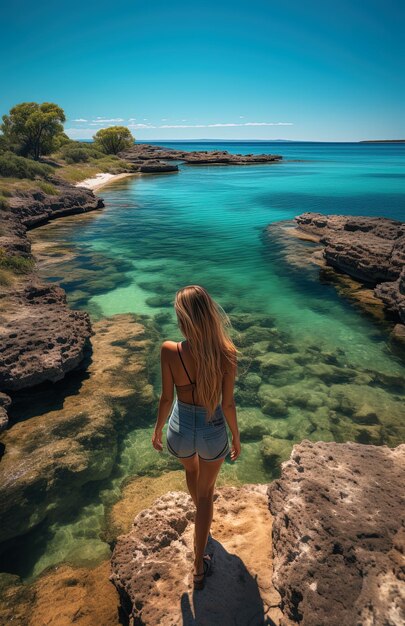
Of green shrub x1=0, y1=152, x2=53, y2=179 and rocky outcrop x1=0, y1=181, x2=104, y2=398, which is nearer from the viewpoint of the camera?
rocky outcrop x1=0, y1=181, x2=104, y2=398

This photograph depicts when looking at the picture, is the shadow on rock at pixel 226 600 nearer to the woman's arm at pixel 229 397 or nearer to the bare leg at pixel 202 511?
the bare leg at pixel 202 511

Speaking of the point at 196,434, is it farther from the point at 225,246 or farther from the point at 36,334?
the point at 225,246

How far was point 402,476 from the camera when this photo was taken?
4.17m

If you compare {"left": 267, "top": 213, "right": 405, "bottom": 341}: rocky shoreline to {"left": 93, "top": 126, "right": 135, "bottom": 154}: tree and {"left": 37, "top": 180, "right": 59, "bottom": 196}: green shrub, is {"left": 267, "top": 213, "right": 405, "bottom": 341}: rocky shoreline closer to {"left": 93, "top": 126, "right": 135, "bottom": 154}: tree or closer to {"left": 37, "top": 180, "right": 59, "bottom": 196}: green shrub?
{"left": 37, "top": 180, "right": 59, "bottom": 196}: green shrub

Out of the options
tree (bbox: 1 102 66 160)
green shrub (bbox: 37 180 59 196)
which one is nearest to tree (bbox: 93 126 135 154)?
tree (bbox: 1 102 66 160)

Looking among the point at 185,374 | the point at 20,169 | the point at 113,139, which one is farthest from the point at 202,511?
the point at 113,139

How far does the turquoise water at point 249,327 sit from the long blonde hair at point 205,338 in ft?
11.4

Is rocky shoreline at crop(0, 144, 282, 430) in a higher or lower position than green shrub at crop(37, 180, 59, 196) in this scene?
lower

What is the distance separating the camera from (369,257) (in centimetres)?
1527

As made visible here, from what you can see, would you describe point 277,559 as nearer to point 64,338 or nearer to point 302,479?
point 302,479

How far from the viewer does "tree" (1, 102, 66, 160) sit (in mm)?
49031

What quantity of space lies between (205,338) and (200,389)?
19.1 inches

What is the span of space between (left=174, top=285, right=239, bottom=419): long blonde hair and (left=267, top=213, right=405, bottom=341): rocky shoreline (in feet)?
31.9

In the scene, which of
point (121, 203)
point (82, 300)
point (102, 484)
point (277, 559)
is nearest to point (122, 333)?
point (82, 300)
